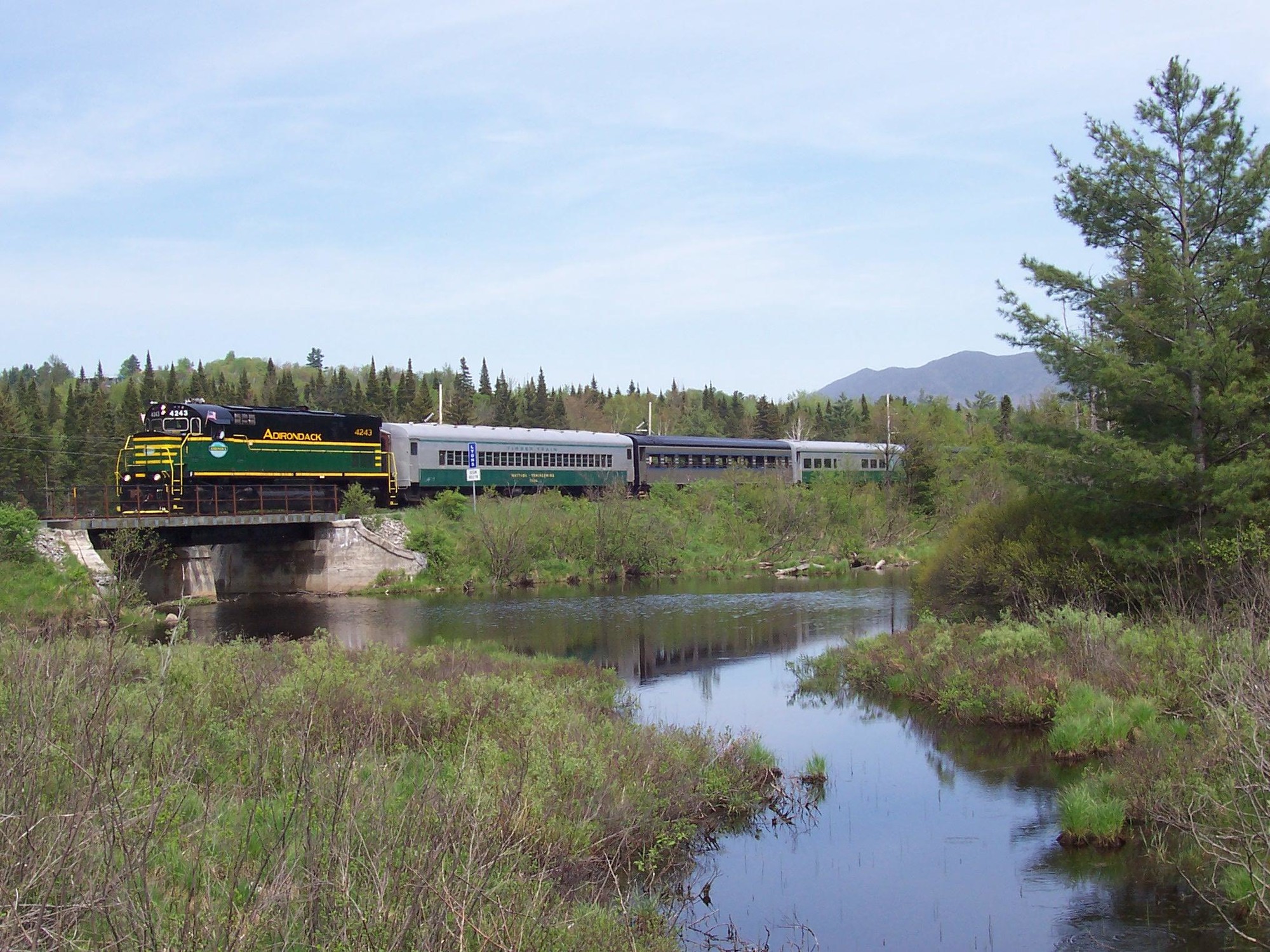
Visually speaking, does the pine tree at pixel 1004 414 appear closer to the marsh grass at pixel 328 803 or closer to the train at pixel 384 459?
the train at pixel 384 459

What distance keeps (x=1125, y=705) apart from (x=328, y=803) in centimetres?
1215

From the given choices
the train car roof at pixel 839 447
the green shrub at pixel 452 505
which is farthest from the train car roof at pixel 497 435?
the train car roof at pixel 839 447

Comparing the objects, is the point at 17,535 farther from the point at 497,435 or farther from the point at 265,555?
the point at 497,435

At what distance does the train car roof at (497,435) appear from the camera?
4572 centimetres

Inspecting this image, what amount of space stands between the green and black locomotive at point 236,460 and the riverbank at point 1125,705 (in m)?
22.9

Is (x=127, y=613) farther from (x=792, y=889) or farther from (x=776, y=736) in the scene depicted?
(x=792, y=889)

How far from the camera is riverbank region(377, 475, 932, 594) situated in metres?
42.0

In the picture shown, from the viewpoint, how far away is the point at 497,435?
160ft

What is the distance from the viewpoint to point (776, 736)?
16.9 metres

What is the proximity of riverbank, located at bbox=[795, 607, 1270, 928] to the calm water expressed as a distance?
43 cm

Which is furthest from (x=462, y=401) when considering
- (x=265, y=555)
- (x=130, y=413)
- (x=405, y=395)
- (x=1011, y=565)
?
(x=1011, y=565)

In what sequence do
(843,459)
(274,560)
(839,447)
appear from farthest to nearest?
(839,447) < (843,459) < (274,560)

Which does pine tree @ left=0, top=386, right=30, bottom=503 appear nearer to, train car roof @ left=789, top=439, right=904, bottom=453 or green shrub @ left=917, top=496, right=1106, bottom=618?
train car roof @ left=789, top=439, right=904, bottom=453

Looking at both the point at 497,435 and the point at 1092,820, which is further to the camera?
the point at 497,435
